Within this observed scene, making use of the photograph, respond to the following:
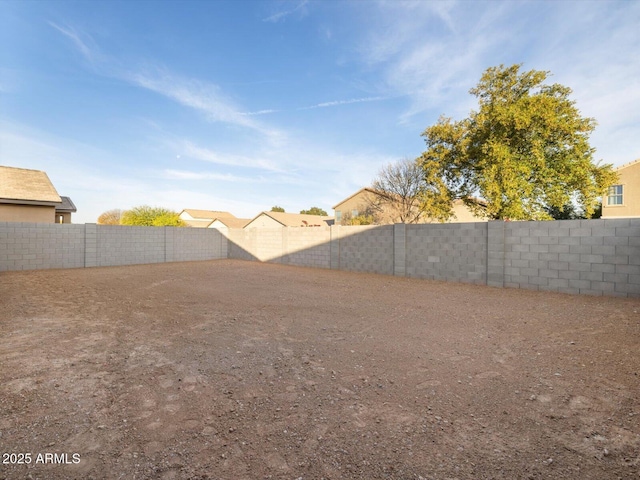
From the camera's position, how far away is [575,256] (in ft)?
24.6

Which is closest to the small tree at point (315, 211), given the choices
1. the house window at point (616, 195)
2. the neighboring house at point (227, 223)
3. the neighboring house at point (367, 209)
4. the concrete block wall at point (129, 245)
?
the neighboring house at point (227, 223)

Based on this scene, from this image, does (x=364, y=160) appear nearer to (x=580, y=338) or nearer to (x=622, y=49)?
(x=622, y=49)

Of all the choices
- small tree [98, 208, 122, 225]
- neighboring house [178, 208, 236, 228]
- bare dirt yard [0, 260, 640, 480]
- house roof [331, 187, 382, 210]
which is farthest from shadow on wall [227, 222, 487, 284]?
small tree [98, 208, 122, 225]

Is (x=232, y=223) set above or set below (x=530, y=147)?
below

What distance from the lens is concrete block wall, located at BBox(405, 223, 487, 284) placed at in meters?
8.98

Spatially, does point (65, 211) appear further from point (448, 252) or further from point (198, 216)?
point (198, 216)

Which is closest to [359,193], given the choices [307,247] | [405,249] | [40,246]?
[307,247]

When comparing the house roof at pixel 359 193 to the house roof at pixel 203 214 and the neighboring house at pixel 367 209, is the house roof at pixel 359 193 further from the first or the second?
the house roof at pixel 203 214

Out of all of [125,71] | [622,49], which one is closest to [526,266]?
[622,49]

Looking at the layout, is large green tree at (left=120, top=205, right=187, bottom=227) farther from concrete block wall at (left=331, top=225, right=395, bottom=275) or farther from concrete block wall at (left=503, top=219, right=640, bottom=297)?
concrete block wall at (left=503, top=219, right=640, bottom=297)

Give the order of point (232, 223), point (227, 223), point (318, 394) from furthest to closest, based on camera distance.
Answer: point (232, 223), point (227, 223), point (318, 394)

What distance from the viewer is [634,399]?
259 cm

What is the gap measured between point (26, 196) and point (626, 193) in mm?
35892

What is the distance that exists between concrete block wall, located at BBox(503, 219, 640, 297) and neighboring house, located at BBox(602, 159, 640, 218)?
16925mm
